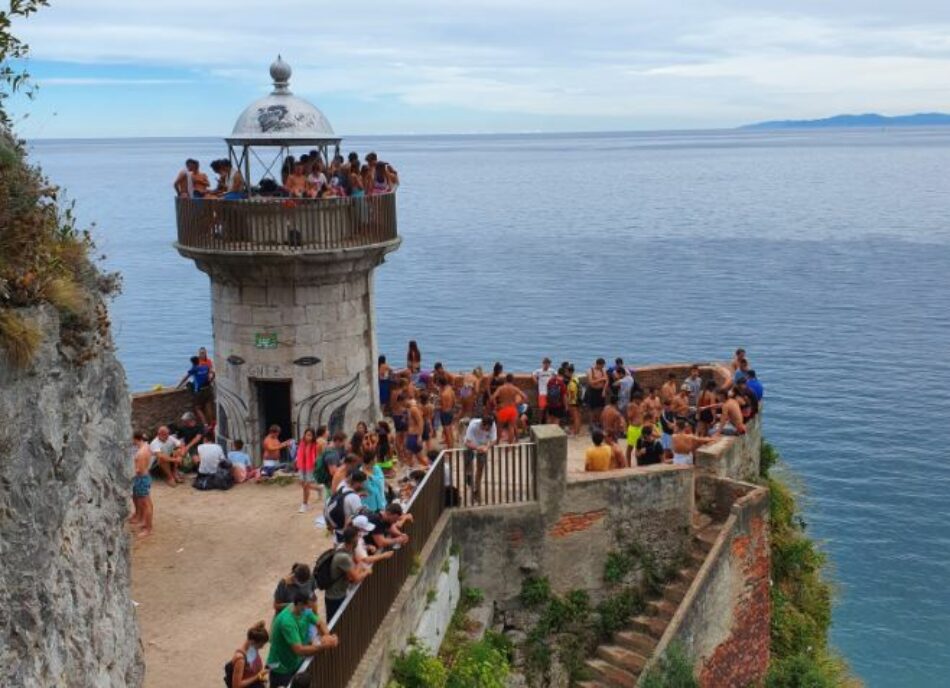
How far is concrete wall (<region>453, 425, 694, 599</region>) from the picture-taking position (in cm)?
1558

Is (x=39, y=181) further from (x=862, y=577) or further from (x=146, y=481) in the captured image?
(x=862, y=577)

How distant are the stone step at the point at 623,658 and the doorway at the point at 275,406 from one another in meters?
6.40

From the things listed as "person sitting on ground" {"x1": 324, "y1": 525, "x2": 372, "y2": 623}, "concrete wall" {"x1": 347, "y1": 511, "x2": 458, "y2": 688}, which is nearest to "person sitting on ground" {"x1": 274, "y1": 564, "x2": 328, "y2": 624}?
"person sitting on ground" {"x1": 324, "y1": 525, "x2": 372, "y2": 623}

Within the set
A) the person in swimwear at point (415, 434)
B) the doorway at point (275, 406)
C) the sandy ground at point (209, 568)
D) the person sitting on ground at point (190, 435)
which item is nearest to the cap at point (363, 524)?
the sandy ground at point (209, 568)

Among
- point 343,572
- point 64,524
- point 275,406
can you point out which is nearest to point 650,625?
point 343,572

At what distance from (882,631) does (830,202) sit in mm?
100783

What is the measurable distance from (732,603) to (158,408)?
35.8 ft

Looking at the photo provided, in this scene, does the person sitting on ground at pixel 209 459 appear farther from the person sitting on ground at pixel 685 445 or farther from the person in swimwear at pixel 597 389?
the person sitting on ground at pixel 685 445

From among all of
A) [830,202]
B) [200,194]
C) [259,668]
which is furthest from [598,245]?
[259,668]

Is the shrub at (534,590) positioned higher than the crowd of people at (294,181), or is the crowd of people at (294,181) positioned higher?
the crowd of people at (294,181)

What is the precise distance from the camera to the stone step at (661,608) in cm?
1628

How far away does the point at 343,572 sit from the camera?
11.1 meters

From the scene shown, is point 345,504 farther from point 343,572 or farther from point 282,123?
point 282,123

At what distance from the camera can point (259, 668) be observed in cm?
1012
